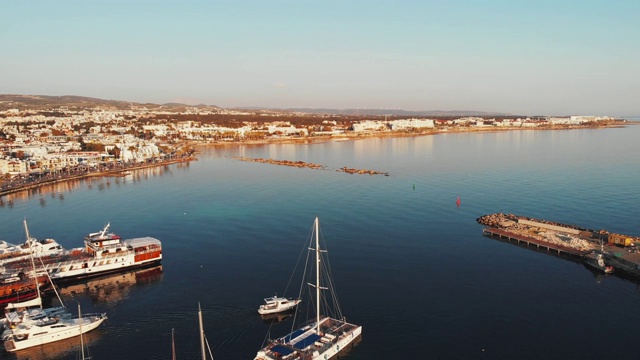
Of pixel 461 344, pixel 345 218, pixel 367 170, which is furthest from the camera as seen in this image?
pixel 367 170

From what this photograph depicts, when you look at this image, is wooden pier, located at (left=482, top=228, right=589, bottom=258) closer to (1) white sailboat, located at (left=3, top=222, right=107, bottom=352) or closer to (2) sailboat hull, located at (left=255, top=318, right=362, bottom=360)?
(2) sailboat hull, located at (left=255, top=318, right=362, bottom=360)

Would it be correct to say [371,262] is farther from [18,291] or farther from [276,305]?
[18,291]

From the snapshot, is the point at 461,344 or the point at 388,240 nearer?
the point at 461,344

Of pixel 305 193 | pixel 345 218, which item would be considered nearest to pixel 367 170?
pixel 305 193

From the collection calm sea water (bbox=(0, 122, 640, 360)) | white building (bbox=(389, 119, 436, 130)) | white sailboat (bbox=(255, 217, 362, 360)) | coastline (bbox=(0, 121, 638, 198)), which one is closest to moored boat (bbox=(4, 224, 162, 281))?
calm sea water (bbox=(0, 122, 640, 360))

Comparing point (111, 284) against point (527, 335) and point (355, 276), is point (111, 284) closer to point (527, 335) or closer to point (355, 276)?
point (355, 276)

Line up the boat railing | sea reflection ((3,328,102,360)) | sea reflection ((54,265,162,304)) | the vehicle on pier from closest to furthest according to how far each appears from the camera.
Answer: sea reflection ((3,328,102,360)), the boat railing, sea reflection ((54,265,162,304)), the vehicle on pier
